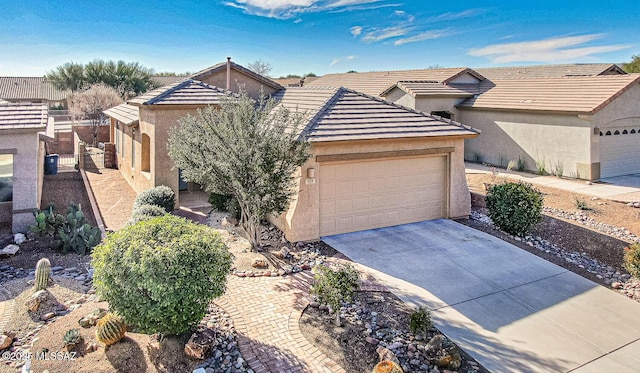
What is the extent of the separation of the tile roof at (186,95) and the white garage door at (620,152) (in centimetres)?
1953

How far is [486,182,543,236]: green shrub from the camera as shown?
1367cm

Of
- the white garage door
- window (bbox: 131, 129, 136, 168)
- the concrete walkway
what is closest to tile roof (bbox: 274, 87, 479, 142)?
window (bbox: 131, 129, 136, 168)

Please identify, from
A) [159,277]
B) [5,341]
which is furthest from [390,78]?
[5,341]

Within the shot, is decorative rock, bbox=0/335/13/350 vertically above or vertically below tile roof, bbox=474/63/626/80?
below

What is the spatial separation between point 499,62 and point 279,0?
43.1 m

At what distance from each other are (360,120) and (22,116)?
10990 mm

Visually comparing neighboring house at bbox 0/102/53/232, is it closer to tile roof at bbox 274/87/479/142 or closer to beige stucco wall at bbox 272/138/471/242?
beige stucco wall at bbox 272/138/471/242

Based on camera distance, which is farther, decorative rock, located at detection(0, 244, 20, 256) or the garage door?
the garage door

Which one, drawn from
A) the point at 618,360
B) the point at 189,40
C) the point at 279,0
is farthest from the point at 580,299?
the point at 189,40

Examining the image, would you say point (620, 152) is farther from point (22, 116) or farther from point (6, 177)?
point (6, 177)

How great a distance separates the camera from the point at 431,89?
28.1 m

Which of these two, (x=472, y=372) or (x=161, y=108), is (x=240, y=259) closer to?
(x=472, y=372)

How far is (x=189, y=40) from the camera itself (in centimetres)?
3553

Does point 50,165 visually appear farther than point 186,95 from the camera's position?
Yes
